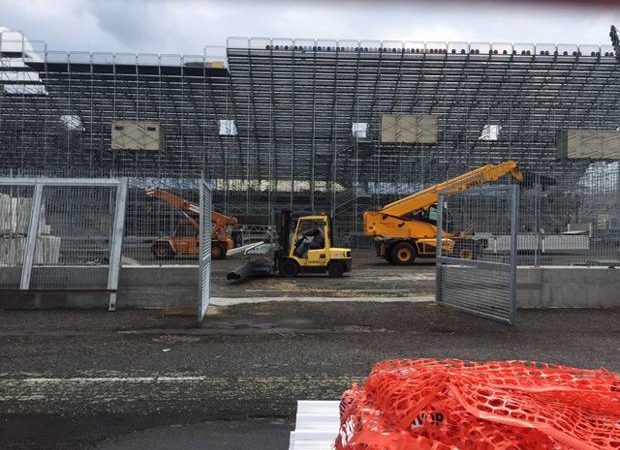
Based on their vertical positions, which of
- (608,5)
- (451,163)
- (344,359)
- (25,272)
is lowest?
(344,359)

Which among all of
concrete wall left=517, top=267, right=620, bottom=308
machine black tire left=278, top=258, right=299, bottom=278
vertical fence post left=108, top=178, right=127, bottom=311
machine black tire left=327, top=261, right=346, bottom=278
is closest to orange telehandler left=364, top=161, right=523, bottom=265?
machine black tire left=327, top=261, right=346, bottom=278

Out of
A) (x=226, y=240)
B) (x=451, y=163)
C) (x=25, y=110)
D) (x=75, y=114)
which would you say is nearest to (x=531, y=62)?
(x=451, y=163)

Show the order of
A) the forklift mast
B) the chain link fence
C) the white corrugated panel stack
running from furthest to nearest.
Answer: the forklift mast < the chain link fence < the white corrugated panel stack

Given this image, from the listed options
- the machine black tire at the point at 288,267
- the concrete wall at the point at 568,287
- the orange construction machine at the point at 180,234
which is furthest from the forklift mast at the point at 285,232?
the concrete wall at the point at 568,287

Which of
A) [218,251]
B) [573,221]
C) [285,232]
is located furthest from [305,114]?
[573,221]

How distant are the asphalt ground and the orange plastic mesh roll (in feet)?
6.30

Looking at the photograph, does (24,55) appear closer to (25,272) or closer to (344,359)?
(25,272)

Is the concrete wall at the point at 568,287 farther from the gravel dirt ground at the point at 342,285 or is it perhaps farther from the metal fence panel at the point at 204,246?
the metal fence panel at the point at 204,246

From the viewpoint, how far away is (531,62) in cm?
3338

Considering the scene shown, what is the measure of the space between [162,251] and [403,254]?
14.0m

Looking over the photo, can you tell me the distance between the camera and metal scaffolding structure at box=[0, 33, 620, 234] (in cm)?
3297

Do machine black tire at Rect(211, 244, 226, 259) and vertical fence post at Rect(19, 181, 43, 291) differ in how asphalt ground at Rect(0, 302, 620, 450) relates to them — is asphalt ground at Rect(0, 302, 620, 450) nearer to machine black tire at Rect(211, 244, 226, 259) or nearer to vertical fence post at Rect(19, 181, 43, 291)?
vertical fence post at Rect(19, 181, 43, 291)

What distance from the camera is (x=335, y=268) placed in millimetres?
18047

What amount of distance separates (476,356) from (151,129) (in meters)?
27.6
